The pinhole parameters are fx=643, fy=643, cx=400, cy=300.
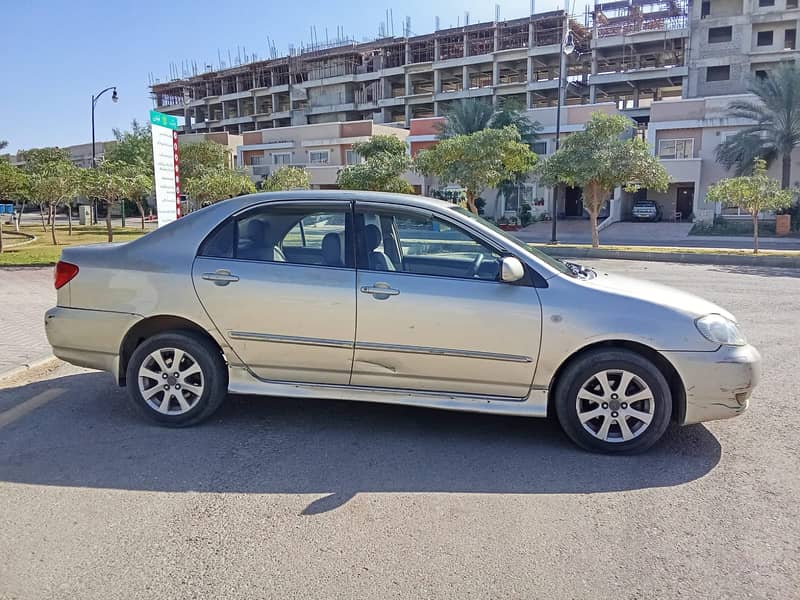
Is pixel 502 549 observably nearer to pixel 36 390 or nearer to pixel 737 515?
pixel 737 515

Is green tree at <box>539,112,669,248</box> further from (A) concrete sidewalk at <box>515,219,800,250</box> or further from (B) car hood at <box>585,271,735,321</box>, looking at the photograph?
(B) car hood at <box>585,271,735,321</box>

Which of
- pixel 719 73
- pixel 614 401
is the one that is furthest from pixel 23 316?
pixel 719 73

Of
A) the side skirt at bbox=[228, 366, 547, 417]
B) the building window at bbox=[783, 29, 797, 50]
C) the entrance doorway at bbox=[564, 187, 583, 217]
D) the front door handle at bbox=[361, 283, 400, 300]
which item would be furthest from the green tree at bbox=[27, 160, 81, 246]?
the building window at bbox=[783, 29, 797, 50]

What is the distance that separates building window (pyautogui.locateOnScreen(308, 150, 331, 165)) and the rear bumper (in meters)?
50.9

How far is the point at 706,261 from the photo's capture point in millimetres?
19453

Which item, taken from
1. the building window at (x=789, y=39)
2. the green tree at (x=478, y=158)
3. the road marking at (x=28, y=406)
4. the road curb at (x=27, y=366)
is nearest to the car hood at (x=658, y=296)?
the road marking at (x=28, y=406)

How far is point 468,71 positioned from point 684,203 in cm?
4012

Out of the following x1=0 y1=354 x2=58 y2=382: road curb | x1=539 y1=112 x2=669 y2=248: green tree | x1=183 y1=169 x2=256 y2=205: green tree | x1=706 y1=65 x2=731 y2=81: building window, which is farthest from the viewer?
x1=706 y1=65 x2=731 y2=81: building window

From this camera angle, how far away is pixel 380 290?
170 inches

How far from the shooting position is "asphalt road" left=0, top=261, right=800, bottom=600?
2.85 meters

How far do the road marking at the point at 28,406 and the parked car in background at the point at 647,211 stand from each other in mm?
41397

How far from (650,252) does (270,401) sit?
60.3 ft

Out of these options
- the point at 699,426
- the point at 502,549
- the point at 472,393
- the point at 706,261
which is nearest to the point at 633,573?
the point at 502,549

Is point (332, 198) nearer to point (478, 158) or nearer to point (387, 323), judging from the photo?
point (387, 323)
